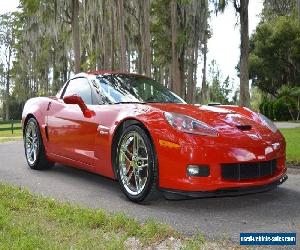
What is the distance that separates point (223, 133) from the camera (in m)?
4.66

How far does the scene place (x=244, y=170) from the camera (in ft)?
15.1

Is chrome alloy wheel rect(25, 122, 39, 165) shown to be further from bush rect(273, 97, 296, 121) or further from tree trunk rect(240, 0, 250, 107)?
bush rect(273, 97, 296, 121)

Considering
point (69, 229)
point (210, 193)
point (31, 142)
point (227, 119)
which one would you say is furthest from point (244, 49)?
point (69, 229)

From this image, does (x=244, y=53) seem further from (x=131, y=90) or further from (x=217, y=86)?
(x=217, y=86)

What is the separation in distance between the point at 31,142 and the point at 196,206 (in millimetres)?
3528

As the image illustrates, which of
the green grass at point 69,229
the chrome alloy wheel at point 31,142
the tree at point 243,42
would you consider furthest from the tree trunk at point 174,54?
Answer: the green grass at point 69,229

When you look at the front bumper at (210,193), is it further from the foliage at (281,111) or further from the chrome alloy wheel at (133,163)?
the foliage at (281,111)

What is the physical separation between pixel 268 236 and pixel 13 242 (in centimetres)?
200

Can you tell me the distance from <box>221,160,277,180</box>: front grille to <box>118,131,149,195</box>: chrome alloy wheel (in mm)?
823

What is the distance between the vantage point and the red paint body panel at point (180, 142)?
14.9ft

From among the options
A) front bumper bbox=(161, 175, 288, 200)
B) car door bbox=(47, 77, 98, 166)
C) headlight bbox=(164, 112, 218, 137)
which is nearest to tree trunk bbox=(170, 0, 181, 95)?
car door bbox=(47, 77, 98, 166)

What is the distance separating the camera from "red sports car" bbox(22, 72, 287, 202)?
4.54m

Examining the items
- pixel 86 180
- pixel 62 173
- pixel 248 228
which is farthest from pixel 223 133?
pixel 62 173

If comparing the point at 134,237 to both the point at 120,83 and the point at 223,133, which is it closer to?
the point at 223,133
